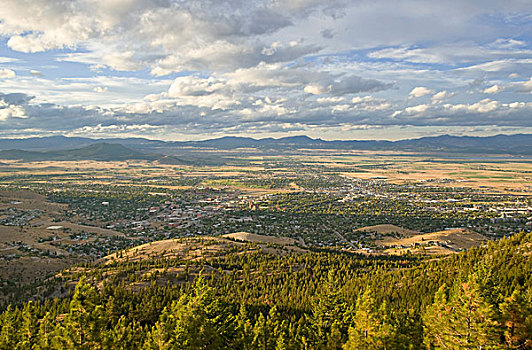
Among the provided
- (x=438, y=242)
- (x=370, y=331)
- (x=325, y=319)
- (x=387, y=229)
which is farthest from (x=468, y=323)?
(x=387, y=229)

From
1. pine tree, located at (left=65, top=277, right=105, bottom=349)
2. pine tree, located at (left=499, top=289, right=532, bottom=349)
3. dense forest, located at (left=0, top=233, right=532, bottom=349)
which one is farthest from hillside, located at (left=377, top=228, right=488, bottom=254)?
pine tree, located at (left=65, top=277, right=105, bottom=349)

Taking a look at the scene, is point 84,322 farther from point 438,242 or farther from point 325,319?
point 438,242

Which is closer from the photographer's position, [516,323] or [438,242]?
[516,323]

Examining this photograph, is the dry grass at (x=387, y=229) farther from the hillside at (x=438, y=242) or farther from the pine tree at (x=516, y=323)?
the pine tree at (x=516, y=323)

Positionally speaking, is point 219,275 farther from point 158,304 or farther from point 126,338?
point 126,338

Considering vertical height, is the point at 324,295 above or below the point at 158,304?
→ above

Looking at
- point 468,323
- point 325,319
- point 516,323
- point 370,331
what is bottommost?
point 325,319

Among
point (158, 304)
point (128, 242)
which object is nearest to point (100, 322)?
point (158, 304)

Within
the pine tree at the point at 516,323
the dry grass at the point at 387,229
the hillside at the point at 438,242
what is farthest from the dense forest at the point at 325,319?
the dry grass at the point at 387,229

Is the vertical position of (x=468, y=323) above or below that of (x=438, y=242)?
above

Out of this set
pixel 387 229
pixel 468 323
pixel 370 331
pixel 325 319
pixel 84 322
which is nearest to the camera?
pixel 468 323

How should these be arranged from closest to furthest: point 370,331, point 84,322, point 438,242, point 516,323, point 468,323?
point 468,323 → point 516,323 → point 84,322 → point 370,331 → point 438,242
